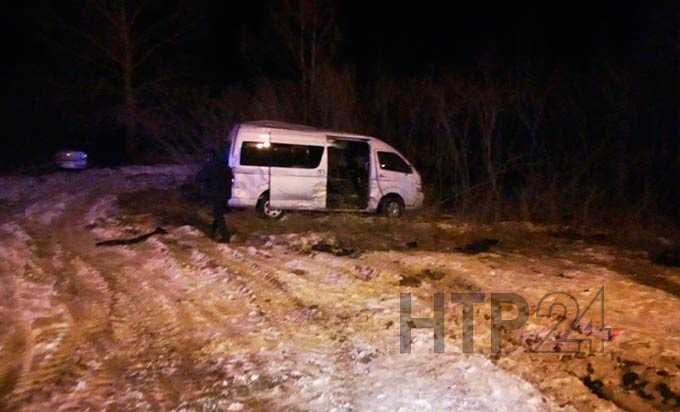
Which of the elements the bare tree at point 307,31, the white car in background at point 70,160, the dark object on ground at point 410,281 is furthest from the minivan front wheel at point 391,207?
the white car in background at point 70,160

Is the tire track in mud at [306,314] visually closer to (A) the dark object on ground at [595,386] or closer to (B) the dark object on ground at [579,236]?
(A) the dark object on ground at [595,386]

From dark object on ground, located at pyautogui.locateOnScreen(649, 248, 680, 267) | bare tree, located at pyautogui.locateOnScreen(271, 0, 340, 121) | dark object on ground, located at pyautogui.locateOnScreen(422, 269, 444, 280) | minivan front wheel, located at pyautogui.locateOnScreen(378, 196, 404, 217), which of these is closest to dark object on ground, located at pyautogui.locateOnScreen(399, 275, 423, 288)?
dark object on ground, located at pyautogui.locateOnScreen(422, 269, 444, 280)

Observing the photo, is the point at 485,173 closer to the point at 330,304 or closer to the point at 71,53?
the point at 330,304

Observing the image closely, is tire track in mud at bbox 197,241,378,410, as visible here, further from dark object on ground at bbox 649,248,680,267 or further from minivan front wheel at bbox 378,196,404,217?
dark object on ground at bbox 649,248,680,267

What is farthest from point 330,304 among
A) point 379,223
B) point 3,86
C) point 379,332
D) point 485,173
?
point 3,86

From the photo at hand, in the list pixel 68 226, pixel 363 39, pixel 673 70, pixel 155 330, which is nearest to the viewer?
pixel 155 330

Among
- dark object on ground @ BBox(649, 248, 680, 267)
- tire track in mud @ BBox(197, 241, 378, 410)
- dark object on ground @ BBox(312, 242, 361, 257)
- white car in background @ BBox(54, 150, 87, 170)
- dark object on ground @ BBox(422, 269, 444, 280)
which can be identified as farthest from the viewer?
white car in background @ BBox(54, 150, 87, 170)

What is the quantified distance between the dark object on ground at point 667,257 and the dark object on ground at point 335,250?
494 cm

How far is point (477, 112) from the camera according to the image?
1658cm

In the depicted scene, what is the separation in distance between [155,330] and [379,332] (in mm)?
2393

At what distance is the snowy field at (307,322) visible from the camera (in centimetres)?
555

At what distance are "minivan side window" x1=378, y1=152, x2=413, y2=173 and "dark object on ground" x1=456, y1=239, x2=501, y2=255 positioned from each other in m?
3.01

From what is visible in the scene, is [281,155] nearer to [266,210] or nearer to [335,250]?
[266,210]

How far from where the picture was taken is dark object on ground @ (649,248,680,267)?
10.6 m
